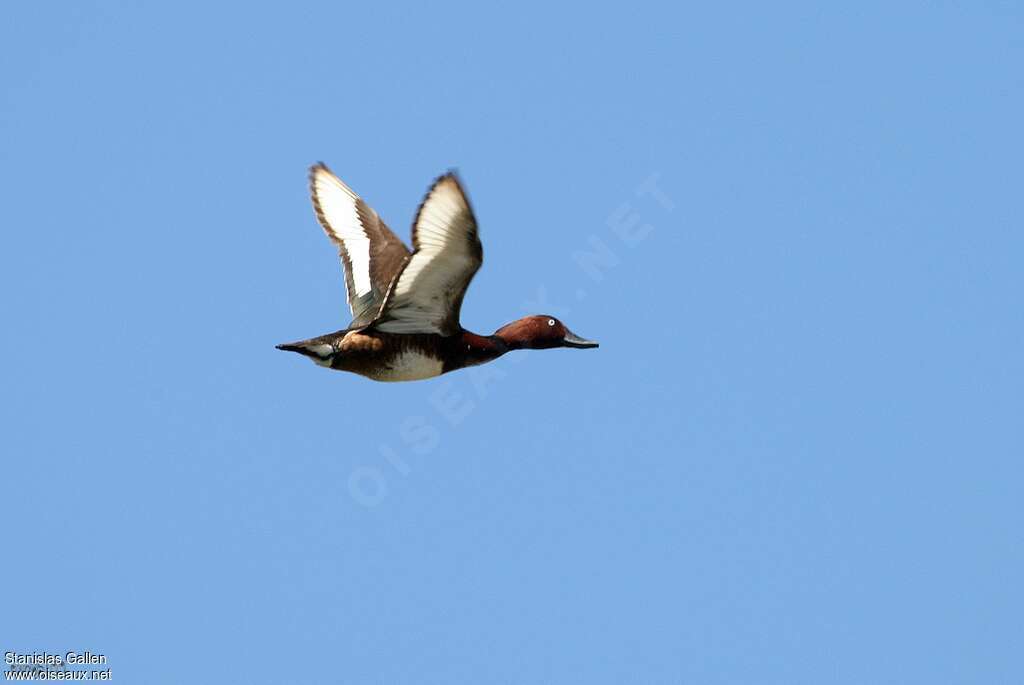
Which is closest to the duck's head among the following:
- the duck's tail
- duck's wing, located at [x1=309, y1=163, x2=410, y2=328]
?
duck's wing, located at [x1=309, y1=163, x2=410, y2=328]

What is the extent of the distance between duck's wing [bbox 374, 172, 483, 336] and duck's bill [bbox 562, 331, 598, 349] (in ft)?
5.71

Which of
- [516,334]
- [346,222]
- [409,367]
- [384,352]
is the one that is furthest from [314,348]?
[346,222]

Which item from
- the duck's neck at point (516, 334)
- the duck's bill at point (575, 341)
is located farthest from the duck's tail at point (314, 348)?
the duck's bill at point (575, 341)

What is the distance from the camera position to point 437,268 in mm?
13164

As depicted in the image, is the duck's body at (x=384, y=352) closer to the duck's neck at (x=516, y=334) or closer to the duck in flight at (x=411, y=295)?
the duck in flight at (x=411, y=295)

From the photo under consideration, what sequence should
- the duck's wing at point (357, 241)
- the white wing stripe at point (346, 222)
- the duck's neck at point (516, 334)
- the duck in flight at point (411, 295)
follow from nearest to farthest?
the duck in flight at point (411, 295) → the duck's neck at point (516, 334) → the duck's wing at point (357, 241) → the white wing stripe at point (346, 222)

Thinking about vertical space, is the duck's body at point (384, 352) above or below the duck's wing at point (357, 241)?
below

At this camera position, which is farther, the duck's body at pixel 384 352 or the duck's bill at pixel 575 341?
the duck's bill at pixel 575 341

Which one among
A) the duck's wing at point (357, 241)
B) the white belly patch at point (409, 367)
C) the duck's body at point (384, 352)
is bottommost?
the white belly patch at point (409, 367)

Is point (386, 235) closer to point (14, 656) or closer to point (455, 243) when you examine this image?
point (455, 243)

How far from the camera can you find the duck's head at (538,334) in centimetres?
1535

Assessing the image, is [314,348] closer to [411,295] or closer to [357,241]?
[411,295]

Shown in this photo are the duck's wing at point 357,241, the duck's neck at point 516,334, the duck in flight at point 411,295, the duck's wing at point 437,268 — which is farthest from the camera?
the duck's wing at point 357,241

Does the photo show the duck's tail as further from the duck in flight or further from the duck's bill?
the duck's bill
